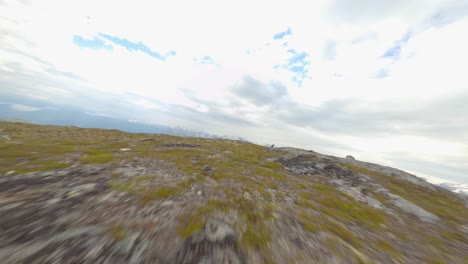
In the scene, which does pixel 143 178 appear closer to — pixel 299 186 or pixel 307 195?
pixel 307 195

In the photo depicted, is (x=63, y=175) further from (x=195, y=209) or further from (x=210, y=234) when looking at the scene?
(x=210, y=234)

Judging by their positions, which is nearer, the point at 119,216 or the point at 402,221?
the point at 119,216

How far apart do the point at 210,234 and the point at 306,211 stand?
8.21 m

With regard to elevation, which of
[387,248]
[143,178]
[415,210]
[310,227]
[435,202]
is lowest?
[435,202]

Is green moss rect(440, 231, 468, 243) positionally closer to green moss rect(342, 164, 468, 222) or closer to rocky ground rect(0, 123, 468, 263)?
rocky ground rect(0, 123, 468, 263)

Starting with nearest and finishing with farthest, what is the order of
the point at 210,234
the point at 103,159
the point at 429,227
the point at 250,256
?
the point at 250,256 → the point at 210,234 → the point at 429,227 → the point at 103,159

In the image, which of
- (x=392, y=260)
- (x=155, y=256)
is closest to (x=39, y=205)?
(x=155, y=256)

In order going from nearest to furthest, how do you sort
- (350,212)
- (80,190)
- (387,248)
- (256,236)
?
(256,236), (387,248), (80,190), (350,212)

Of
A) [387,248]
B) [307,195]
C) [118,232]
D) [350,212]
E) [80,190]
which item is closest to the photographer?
[118,232]

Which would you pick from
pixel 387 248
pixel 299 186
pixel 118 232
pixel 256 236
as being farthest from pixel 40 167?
pixel 387 248

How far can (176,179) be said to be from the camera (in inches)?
609

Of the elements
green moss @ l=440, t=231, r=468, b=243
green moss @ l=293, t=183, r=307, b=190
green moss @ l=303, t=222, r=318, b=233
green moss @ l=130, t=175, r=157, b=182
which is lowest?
green moss @ l=440, t=231, r=468, b=243

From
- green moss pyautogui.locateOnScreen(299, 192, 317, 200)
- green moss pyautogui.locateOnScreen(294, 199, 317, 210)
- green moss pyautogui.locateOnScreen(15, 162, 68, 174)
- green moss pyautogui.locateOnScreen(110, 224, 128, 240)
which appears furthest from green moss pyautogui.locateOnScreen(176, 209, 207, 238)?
green moss pyautogui.locateOnScreen(15, 162, 68, 174)

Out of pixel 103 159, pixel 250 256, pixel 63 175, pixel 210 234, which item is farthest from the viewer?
pixel 103 159
